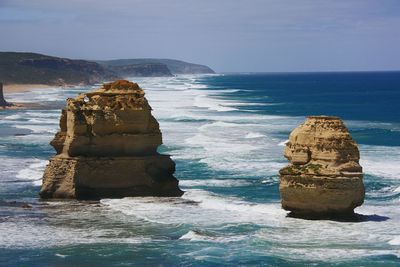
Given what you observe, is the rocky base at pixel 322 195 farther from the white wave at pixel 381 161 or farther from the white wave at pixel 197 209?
the white wave at pixel 381 161

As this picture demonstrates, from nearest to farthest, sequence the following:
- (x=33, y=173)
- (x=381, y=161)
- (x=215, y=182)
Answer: (x=215, y=182) → (x=33, y=173) → (x=381, y=161)

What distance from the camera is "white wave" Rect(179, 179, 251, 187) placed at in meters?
35.4

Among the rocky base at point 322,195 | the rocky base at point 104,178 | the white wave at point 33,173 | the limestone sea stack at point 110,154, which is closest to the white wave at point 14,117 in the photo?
the white wave at point 33,173

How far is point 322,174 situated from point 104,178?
348 inches

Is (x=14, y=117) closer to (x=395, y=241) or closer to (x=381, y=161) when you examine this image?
(x=381, y=161)

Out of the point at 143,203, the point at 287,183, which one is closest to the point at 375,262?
the point at 287,183

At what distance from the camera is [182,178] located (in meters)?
37.4

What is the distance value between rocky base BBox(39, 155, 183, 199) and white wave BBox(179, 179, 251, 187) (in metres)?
3.09

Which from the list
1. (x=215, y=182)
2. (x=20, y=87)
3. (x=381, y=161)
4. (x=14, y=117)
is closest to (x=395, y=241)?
(x=215, y=182)

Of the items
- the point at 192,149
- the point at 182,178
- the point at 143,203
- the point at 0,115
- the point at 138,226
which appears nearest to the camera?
the point at 138,226

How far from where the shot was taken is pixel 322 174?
26.4m

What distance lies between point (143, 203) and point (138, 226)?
153 inches

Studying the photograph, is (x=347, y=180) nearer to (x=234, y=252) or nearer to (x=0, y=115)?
(x=234, y=252)

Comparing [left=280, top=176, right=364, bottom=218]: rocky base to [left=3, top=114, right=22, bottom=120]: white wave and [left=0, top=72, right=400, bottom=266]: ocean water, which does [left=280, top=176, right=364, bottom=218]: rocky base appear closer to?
[left=0, top=72, right=400, bottom=266]: ocean water
